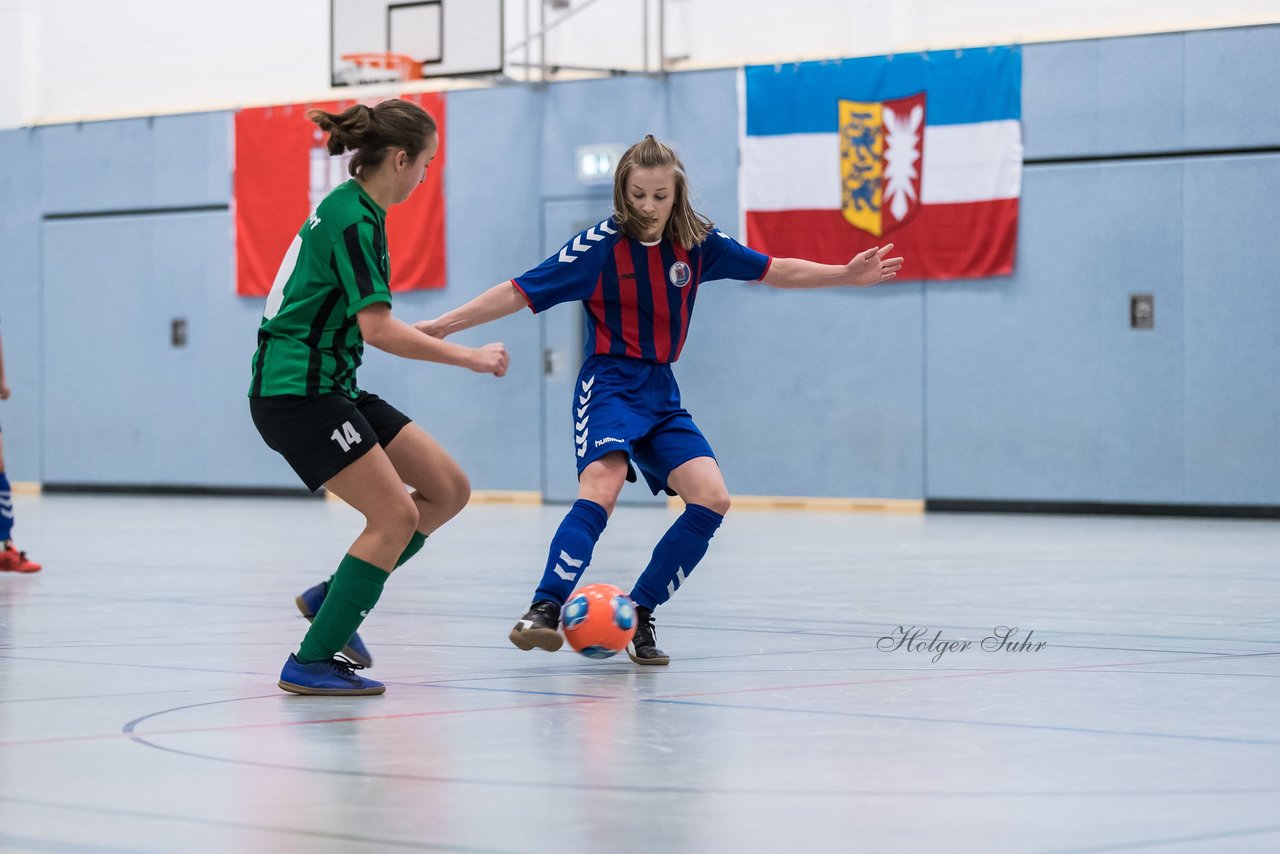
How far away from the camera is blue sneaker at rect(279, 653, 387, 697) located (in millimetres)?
5145

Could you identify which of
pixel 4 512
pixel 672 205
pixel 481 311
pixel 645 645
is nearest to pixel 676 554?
pixel 645 645

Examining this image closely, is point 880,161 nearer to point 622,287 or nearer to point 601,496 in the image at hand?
point 622,287

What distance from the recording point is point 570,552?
19.0 ft

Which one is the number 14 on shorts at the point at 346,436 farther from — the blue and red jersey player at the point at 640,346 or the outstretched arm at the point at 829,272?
the outstretched arm at the point at 829,272

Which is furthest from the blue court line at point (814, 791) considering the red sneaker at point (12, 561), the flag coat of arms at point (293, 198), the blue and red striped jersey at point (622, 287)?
the flag coat of arms at point (293, 198)

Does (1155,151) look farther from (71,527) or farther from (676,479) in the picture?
(676,479)

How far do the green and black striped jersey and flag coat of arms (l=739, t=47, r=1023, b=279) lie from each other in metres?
11.9

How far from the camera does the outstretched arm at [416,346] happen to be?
16.0 ft

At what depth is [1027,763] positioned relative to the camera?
3988 mm

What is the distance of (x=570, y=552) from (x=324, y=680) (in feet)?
3.20

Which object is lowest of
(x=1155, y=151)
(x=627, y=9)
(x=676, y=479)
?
(x=676, y=479)

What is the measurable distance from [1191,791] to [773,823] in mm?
Result: 900

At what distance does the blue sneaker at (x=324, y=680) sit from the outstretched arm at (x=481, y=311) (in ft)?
3.84

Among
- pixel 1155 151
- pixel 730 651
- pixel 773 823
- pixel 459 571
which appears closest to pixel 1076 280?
pixel 1155 151
